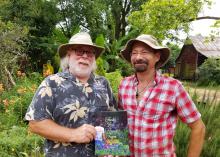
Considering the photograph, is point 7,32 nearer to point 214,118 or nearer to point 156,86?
point 214,118

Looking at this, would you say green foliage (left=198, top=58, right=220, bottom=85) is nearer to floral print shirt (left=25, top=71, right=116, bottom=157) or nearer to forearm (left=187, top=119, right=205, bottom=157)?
forearm (left=187, top=119, right=205, bottom=157)

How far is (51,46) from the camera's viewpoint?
18.3 metres

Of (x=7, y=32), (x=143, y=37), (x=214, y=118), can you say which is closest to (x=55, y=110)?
(x=143, y=37)

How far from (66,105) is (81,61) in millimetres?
352

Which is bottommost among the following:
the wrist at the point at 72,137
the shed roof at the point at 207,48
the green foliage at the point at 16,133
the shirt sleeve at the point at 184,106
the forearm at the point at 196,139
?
the shed roof at the point at 207,48

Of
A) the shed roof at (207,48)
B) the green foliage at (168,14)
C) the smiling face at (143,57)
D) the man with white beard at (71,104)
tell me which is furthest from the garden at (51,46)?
the shed roof at (207,48)

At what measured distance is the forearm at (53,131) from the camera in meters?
2.89

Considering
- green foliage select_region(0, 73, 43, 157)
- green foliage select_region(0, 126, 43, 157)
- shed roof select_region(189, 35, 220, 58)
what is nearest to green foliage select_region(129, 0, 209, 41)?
green foliage select_region(0, 73, 43, 157)

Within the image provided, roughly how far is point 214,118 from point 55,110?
2.59 meters

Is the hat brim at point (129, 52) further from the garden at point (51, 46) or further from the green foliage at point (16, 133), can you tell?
the green foliage at point (16, 133)

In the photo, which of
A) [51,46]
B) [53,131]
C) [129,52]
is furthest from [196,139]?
[51,46]

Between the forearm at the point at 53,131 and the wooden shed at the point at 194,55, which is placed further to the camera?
the wooden shed at the point at 194,55

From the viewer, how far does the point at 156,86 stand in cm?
330

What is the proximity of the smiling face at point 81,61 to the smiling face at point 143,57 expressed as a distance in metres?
0.35
